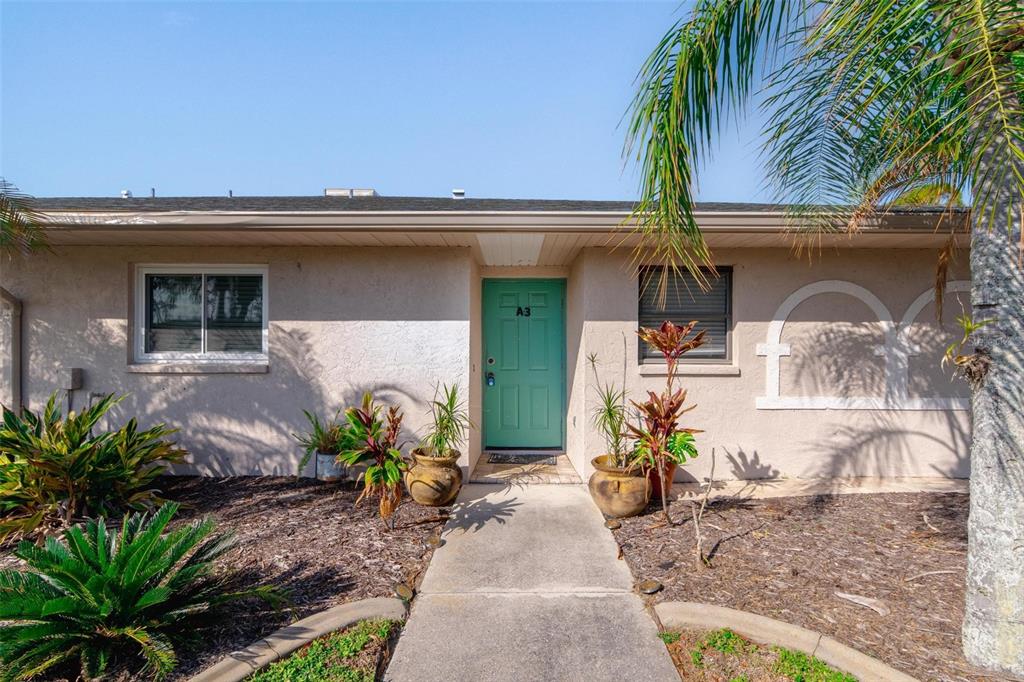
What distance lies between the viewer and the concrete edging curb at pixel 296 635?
233 centimetres

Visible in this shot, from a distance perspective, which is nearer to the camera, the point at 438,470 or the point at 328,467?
the point at 438,470

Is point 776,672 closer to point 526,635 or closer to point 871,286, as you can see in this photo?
point 526,635

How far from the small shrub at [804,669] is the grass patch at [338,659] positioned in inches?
80.7

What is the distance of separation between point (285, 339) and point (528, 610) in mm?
3867

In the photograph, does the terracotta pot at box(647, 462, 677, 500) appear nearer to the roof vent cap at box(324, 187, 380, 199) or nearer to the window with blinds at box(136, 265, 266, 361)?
the window with blinds at box(136, 265, 266, 361)

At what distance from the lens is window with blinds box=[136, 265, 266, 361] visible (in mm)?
5348

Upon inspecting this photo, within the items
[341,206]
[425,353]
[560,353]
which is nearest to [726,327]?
[560,353]

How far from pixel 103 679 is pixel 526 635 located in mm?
2081

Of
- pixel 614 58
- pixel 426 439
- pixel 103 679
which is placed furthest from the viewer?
pixel 426 439

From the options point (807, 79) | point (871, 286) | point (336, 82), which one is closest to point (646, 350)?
point (871, 286)

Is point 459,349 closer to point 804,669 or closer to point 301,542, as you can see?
point 301,542

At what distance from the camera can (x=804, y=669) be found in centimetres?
237

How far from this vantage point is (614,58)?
9.50ft

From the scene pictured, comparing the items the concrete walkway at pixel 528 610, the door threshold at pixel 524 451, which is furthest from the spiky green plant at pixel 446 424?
the door threshold at pixel 524 451
